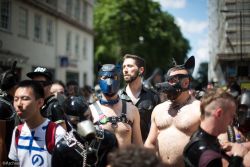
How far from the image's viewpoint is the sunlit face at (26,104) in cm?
367

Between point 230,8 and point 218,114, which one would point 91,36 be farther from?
point 218,114

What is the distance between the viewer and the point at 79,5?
32.0 m

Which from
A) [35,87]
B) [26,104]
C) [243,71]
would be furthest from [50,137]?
[243,71]

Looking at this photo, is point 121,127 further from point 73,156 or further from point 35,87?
point 73,156

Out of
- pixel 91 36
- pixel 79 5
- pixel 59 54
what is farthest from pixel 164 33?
pixel 59 54

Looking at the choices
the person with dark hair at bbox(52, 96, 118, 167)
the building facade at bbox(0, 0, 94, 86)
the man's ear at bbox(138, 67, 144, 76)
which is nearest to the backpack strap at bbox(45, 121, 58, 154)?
the person with dark hair at bbox(52, 96, 118, 167)

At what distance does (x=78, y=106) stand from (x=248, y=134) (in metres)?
1.57

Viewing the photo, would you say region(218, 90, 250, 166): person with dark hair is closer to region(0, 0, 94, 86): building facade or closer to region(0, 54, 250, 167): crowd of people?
region(0, 54, 250, 167): crowd of people

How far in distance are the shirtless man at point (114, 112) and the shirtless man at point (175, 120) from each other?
0.23 m

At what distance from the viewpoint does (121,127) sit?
4.46 metres

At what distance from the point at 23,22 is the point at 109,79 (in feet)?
62.2

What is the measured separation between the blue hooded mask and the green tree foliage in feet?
105

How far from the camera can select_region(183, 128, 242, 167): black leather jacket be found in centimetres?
279

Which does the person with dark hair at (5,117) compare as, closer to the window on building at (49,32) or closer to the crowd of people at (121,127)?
the crowd of people at (121,127)
